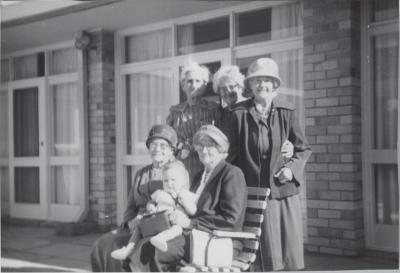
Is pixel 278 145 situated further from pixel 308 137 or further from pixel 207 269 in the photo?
pixel 207 269

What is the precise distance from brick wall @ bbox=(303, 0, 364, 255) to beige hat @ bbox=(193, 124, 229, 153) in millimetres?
728

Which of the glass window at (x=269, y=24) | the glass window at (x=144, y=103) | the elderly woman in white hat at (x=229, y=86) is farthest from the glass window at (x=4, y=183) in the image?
the glass window at (x=269, y=24)

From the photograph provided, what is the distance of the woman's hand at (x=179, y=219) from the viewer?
3105mm

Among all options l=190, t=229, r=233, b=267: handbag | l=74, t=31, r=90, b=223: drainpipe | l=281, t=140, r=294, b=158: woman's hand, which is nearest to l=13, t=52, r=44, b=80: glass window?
l=74, t=31, r=90, b=223: drainpipe

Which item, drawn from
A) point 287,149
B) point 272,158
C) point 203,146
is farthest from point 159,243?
point 287,149

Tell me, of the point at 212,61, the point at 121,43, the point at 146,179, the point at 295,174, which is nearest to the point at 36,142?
the point at 121,43

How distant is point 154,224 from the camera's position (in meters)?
3.16

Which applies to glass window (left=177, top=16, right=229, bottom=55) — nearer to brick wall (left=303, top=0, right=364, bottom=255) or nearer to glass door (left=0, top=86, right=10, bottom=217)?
brick wall (left=303, top=0, right=364, bottom=255)

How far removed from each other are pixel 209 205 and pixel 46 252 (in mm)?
1813

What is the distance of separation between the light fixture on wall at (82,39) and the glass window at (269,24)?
1380 mm

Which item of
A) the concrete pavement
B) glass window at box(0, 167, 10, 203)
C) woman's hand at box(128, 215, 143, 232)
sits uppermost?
glass window at box(0, 167, 10, 203)

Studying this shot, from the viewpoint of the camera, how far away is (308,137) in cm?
347

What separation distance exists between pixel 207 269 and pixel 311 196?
1037 mm

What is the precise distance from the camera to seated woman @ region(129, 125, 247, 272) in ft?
10.00
